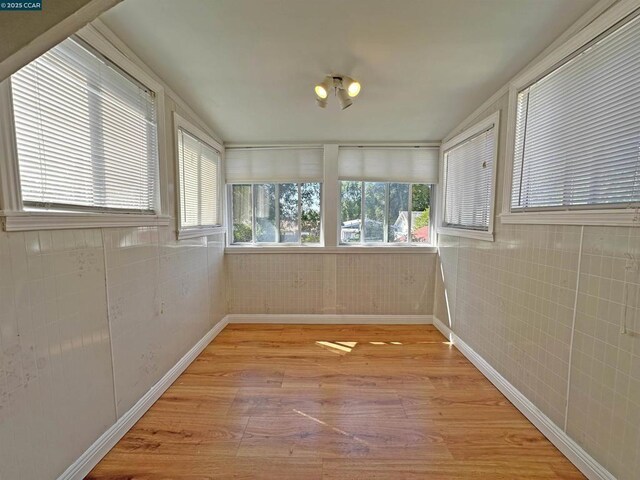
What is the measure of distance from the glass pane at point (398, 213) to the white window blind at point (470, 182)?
0.45 m

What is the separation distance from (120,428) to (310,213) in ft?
8.06

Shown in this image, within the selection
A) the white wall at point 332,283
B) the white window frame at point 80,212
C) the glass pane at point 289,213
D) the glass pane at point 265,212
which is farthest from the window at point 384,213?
the white window frame at point 80,212

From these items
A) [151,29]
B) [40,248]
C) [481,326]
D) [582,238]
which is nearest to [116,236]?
[40,248]

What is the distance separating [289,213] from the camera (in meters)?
3.24

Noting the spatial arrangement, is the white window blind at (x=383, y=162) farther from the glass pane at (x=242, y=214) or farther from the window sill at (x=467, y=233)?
the glass pane at (x=242, y=214)

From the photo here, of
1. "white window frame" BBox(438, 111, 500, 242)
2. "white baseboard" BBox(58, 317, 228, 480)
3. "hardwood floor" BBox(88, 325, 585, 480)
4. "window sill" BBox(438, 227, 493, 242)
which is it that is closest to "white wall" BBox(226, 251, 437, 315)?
"window sill" BBox(438, 227, 493, 242)

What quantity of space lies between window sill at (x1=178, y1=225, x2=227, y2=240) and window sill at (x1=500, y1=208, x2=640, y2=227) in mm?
2549

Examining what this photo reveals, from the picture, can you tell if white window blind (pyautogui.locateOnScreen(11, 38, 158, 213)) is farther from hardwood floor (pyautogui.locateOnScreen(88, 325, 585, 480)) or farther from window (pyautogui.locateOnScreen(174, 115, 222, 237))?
hardwood floor (pyautogui.locateOnScreen(88, 325, 585, 480))

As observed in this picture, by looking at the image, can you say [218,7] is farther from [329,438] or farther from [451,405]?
[451,405]

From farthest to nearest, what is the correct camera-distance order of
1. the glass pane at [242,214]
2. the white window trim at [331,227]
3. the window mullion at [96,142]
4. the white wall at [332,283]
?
the glass pane at [242,214] < the white wall at [332,283] < the white window trim at [331,227] < the window mullion at [96,142]

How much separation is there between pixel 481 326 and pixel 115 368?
2638 mm

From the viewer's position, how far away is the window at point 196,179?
2238 millimetres

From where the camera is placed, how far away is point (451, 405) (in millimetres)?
1792

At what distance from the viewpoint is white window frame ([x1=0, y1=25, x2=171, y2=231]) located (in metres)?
0.99
